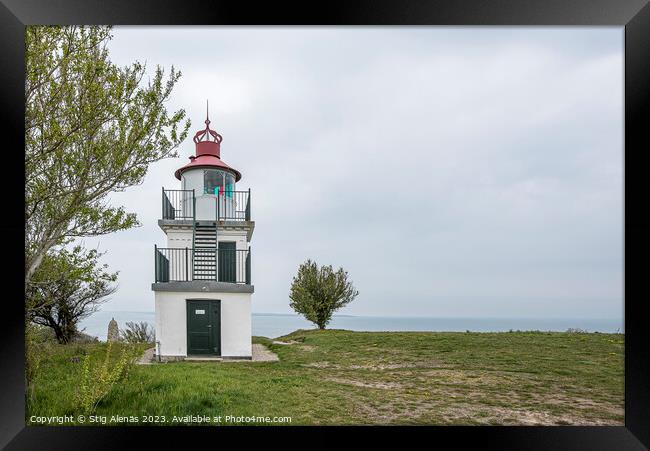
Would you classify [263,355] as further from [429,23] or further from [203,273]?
[429,23]

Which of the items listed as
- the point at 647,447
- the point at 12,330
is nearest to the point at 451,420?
the point at 647,447

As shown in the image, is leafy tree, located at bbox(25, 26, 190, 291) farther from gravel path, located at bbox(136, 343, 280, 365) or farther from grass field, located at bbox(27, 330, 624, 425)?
gravel path, located at bbox(136, 343, 280, 365)

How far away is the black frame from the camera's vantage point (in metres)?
2.57

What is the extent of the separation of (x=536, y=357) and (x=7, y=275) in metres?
7.48

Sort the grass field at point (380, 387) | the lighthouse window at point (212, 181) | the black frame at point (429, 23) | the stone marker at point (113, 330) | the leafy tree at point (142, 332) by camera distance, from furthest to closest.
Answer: the lighthouse window at point (212, 181)
the leafy tree at point (142, 332)
the stone marker at point (113, 330)
the grass field at point (380, 387)
the black frame at point (429, 23)

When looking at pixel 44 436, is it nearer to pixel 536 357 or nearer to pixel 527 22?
pixel 527 22

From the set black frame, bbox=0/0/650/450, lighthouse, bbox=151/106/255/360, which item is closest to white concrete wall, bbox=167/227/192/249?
lighthouse, bbox=151/106/255/360

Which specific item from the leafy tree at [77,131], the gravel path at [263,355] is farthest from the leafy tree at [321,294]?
the leafy tree at [77,131]

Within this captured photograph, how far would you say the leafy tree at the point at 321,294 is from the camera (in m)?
10.4

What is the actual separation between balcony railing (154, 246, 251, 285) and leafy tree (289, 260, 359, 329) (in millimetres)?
4010

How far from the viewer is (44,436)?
271 centimetres

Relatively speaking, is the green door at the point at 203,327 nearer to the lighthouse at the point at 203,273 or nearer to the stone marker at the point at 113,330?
the lighthouse at the point at 203,273

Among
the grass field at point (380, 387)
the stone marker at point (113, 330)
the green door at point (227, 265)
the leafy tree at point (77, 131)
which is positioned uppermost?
Result: the leafy tree at point (77, 131)

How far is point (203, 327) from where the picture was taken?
6457 mm
